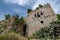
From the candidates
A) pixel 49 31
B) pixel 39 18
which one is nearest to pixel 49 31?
pixel 49 31

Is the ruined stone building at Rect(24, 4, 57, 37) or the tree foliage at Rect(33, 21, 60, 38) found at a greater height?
the ruined stone building at Rect(24, 4, 57, 37)

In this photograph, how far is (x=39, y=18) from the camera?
140 feet

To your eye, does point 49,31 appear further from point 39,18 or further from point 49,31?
point 39,18

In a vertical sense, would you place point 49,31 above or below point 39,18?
below

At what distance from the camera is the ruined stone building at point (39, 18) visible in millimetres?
41094

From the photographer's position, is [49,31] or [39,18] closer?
[49,31]

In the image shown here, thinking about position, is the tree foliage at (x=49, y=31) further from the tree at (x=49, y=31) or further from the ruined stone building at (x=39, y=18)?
the ruined stone building at (x=39, y=18)

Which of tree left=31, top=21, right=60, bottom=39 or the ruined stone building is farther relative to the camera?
the ruined stone building

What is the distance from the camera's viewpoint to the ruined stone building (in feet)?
135

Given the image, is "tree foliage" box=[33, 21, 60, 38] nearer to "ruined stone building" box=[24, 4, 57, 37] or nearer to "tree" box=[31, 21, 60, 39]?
"tree" box=[31, 21, 60, 39]

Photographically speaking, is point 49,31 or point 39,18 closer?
point 49,31

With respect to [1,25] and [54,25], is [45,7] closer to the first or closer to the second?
[54,25]

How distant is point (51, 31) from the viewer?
35.7m

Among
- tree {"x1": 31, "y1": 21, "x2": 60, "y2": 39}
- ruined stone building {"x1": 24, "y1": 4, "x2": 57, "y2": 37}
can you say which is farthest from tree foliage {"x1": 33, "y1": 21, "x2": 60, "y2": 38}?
ruined stone building {"x1": 24, "y1": 4, "x2": 57, "y2": 37}
